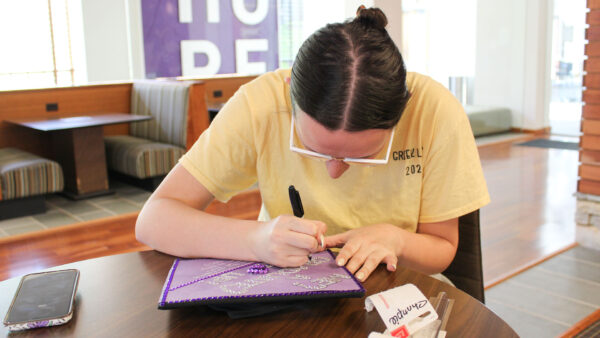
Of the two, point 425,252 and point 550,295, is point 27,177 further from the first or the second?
point 425,252

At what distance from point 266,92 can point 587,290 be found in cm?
210

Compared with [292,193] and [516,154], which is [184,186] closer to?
[292,193]

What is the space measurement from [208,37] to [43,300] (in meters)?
7.53

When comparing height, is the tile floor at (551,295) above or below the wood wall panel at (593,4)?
below

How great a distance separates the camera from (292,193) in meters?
1.14

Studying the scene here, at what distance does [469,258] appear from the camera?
131 cm

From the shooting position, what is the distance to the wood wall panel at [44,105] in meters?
4.85

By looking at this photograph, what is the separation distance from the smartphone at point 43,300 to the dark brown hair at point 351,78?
1.75ft

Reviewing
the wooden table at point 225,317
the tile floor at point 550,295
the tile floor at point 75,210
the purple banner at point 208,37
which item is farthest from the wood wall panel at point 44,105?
the wooden table at point 225,317

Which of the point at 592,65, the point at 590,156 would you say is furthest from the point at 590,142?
the point at 592,65

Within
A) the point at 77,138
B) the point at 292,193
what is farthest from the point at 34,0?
the point at 292,193

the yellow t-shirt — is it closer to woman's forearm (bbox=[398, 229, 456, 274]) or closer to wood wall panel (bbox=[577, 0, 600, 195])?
woman's forearm (bbox=[398, 229, 456, 274])

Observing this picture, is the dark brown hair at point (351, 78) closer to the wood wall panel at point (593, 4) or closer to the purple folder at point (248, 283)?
Answer: the purple folder at point (248, 283)

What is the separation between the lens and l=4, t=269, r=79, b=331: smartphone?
882 mm
